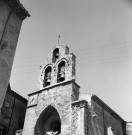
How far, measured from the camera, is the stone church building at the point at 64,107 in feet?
45.0

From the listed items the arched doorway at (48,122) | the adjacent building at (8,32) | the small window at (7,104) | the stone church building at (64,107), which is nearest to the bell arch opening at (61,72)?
the stone church building at (64,107)

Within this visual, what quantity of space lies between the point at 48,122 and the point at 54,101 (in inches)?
60.4

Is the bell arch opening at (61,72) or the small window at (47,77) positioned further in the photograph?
the small window at (47,77)

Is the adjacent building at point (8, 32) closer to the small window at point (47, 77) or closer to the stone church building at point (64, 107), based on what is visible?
the stone church building at point (64, 107)

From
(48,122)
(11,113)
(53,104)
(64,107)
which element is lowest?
(48,122)

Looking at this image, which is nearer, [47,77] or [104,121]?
[104,121]

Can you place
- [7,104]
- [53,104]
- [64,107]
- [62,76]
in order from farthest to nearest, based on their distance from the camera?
[62,76] → [7,104] → [53,104] → [64,107]

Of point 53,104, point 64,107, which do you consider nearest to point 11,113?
point 53,104

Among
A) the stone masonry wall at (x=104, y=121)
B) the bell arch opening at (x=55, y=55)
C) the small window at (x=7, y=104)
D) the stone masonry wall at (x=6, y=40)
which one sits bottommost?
the stone masonry wall at (x=6, y=40)

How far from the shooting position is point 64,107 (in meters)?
14.6

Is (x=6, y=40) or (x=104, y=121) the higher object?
(x=104, y=121)

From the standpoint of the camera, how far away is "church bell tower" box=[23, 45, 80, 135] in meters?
14.6

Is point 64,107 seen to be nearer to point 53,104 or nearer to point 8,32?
point 53,104

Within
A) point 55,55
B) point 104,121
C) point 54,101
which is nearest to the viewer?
point 54,101
